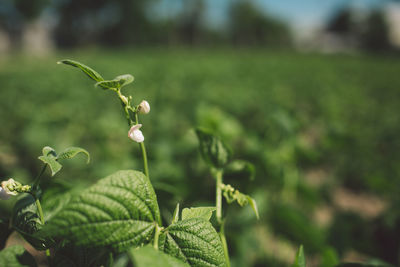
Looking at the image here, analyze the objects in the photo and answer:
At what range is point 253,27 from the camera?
2096 inches

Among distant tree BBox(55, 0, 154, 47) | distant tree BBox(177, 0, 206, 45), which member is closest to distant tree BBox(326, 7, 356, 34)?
distant tree BBox(177, 0, 206, 45)

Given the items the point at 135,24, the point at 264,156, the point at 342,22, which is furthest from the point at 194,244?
the point at 342,22

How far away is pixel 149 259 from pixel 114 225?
66 mm

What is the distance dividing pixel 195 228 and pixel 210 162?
23 cm

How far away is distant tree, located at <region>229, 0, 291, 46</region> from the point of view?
47.8 meters

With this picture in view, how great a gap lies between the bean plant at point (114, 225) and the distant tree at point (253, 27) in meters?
50.6

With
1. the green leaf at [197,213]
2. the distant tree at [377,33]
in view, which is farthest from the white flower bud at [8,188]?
the distant tree at [377,33]

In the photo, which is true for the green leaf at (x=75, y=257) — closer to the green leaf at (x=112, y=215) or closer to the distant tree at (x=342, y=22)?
the green leaf at (x=112, y=215)

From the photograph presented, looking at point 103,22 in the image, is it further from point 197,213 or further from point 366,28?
point 197,213

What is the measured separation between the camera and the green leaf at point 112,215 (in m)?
0.29

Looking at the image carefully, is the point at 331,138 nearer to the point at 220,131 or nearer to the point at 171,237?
the point at 220,131

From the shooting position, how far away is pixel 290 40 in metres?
60.8

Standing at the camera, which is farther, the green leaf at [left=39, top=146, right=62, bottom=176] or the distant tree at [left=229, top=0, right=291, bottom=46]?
the distant tree at [left=229, top=0, right=291, bottom=46]

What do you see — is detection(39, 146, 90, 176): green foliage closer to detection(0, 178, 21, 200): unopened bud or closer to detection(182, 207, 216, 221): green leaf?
detection(0, 178, 21, 200): unopened bud
